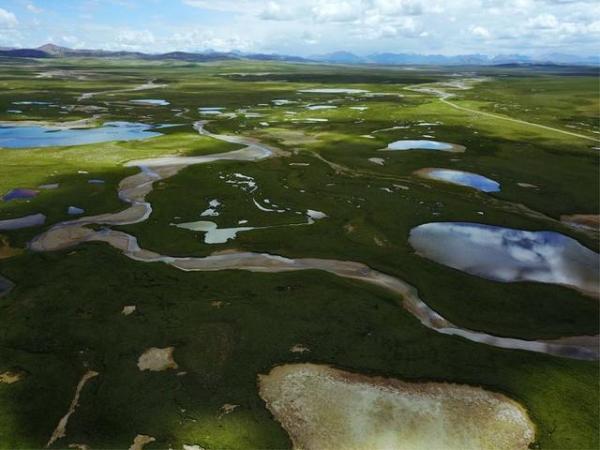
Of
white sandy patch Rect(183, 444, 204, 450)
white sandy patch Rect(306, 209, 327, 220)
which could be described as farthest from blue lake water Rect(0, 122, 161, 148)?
white sandy patch Rect(183, 444, 204, 450)

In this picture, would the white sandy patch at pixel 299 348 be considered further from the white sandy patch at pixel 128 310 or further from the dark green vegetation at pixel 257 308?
the white sandy patch at pixel 128 310

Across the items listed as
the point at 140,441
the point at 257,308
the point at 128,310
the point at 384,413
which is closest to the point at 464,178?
the point at 257,308

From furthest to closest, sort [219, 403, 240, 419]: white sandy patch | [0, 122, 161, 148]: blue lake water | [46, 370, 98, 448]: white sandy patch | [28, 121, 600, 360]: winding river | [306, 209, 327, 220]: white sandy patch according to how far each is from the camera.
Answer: [0, 122, 161, 148]: blue lake water, [306, 209, 327, 220]: white sandy patch, [28, 121, 600, 360]: winding river, [219, 403, 240, 419]: white sandy patch, [46, 370, 98, 448]: white sandy patch

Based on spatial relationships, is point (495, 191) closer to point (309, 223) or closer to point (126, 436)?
point (309, 223)

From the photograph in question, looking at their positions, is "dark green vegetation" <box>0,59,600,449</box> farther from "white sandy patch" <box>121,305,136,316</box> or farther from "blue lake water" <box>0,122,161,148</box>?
"blue lake water" <box>0,122,161,148</box>

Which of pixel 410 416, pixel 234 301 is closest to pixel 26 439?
pixel 234 301

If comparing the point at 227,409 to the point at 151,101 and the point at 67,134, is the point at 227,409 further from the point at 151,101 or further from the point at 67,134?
the point at 151,101

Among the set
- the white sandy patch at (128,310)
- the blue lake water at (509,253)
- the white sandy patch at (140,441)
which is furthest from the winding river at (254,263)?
the white sandy patch at (140,441)

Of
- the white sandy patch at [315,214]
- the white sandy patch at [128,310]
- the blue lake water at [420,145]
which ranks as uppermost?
the white sandy patch at [128,310]
